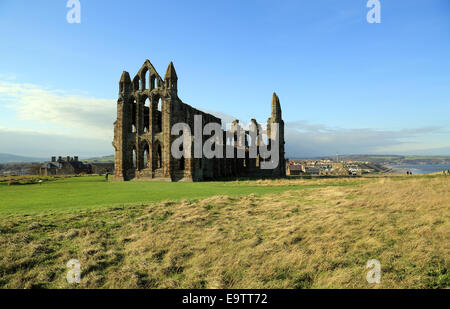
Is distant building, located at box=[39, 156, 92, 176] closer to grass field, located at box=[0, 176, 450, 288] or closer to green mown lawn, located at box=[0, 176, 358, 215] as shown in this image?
green mown lawn, located at box=[0, 176, 358, 215]

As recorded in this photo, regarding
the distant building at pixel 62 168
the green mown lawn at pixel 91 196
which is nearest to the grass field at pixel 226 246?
the green mown lawn at pixel 91 196

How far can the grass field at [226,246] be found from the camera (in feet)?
18.9

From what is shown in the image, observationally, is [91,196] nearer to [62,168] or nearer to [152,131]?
[152,131]

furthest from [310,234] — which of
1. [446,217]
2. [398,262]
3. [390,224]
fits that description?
[446,217]

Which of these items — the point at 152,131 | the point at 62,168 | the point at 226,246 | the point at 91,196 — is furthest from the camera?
the point at 62,168

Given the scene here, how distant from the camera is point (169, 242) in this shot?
7.93 metres

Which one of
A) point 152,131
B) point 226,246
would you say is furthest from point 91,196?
point 152,131

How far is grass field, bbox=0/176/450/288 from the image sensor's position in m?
5.77

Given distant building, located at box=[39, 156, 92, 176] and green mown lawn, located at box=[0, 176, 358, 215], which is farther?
distant building, located at box=[39, 156, 92, 176]

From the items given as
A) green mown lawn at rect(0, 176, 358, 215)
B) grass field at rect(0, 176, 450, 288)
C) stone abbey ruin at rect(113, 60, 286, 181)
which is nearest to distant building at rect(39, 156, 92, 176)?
stone abbey ruin at rect(113, 60, 286, 181)

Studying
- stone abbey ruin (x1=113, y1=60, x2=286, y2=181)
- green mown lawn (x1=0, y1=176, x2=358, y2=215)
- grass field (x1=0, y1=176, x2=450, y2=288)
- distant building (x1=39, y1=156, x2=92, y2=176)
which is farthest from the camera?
distant building (x1=39, y1=156, x2=92, y2=176)

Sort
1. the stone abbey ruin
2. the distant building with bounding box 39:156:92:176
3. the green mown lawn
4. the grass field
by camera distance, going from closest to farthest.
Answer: the grass field < the green mown lawn < the stone abbey ruin < the distant building with bounding box 39:156:92:176

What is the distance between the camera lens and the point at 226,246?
7.57 m
